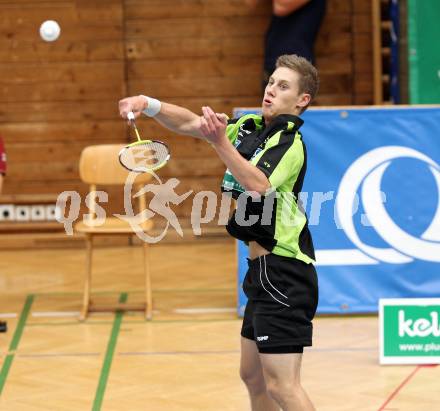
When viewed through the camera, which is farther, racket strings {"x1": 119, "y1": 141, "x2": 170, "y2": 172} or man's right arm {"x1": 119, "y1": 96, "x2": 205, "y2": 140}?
man's right arm {"x1": 119, "y1": 96, "x2": 205, "y2": 140}

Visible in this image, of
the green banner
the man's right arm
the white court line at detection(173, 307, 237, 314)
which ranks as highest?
the man's right arm

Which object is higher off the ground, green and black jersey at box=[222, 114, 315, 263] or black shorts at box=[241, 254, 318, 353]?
green and black jersey at box=[222, 114, 315, 263]

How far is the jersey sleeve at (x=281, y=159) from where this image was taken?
4156 millimetres

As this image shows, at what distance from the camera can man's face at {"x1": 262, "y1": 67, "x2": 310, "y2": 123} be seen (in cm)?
437

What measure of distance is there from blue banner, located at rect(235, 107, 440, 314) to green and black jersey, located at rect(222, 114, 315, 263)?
10.3ft

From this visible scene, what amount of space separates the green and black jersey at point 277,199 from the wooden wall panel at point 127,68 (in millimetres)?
6417

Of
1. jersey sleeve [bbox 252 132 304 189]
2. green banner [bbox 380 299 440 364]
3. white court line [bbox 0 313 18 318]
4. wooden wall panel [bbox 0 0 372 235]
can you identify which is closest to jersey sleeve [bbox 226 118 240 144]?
jersey sleeve [bbox 252 132 304 189]

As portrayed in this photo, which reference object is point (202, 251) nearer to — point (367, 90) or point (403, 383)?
point (367, 90)

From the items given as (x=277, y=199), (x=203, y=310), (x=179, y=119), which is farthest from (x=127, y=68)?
(x=277, y=199)

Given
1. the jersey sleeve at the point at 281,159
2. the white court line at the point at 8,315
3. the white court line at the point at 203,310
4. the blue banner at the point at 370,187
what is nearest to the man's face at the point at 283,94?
the jersey sleeve at the point at 281,159

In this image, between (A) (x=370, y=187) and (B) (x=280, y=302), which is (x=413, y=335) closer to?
(A) (x=370, y=187)

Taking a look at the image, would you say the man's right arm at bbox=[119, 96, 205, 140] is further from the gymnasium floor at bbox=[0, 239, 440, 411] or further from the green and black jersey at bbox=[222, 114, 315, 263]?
the gymnasium floor at bbox=[0, 239, 440, 411]

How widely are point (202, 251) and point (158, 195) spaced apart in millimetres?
833

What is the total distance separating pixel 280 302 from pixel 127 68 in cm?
678
